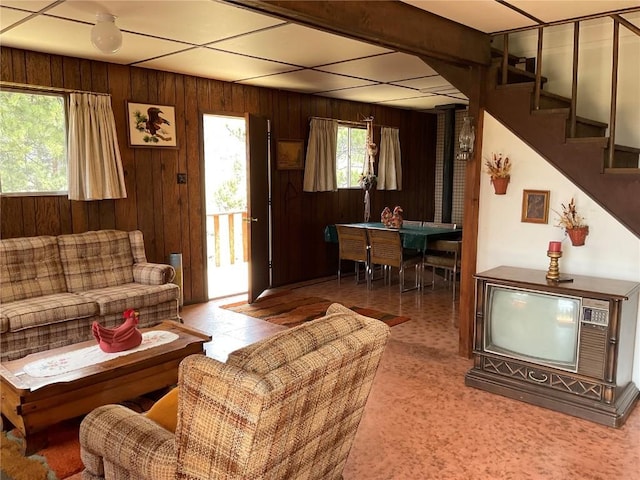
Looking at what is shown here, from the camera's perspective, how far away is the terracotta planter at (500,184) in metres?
3.61

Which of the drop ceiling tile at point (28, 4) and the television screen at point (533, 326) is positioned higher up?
the drop ceiling tile at point (28, 4)

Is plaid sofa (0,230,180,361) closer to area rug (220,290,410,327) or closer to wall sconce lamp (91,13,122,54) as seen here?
area rug (220,290,410,327)

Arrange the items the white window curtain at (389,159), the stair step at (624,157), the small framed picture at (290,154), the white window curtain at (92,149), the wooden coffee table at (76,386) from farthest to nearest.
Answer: the white window curtain at (389,159) → the small framed picture at (290,154) → the white window curtain at (92,149) → the stair step at (624,157) → the wooden coffee table at (76,386)

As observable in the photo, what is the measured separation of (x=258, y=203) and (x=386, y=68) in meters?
1.96

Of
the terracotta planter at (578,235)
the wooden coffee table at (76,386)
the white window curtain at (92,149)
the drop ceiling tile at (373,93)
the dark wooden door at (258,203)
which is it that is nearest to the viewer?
the wooden coffee table at (76,386)

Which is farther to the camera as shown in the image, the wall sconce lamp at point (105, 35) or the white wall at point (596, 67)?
the white wall at point (596, 67)

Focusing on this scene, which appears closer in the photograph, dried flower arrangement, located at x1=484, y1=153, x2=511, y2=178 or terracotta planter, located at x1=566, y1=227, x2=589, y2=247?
terracotta planter, located at x1=566, y1=227, x2=589, y2=247

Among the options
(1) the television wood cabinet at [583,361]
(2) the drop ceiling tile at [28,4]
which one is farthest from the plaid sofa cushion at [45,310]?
(1) the television wood cabinet at [583,361]

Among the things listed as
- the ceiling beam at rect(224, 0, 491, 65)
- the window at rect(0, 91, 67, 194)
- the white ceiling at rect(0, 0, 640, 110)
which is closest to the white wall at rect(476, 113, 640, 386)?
the ceiling beam at rect(224, 0, 491, 65)

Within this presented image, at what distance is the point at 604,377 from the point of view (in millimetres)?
2924

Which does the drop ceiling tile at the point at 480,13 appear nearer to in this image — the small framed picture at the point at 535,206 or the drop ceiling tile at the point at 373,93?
the small framed picture at the point at 535,206

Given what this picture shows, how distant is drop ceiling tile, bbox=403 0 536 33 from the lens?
2.92 m

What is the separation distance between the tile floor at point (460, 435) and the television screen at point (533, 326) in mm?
311

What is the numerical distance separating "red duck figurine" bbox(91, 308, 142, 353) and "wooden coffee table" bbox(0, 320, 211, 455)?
3.5 inches
